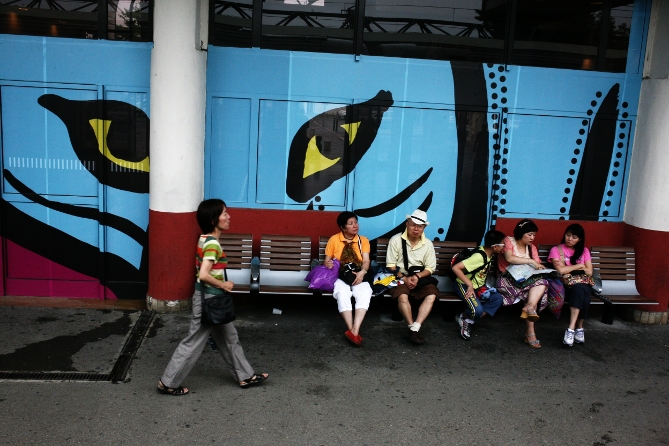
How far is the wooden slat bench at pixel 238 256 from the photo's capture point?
6.71 meters

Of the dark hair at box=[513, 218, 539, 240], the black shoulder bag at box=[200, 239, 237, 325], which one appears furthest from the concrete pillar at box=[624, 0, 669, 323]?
the black shoulder bag at box=[200, 239, 237, 325]

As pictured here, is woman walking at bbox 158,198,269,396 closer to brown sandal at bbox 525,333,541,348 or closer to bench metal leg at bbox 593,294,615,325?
brown sandal at bbox 525,333,541,348

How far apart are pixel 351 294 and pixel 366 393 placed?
1380mm

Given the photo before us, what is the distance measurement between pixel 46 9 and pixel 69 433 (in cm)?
481

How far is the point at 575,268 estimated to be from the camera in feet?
21.4

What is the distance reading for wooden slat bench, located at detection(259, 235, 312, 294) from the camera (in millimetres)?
6754

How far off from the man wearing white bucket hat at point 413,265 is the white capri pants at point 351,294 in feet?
1.24

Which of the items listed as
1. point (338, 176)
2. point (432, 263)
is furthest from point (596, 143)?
point (338, 176)

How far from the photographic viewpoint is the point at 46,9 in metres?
6.58

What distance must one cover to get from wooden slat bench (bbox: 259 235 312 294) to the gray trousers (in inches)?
75.0

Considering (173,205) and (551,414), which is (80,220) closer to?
(173,205)

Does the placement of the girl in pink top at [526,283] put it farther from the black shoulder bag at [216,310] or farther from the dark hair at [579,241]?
the black shoulder bag at [216,310]

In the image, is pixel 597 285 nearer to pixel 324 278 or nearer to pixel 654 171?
pixel 654 171

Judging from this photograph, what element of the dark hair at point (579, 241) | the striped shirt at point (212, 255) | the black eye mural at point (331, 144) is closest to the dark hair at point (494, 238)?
the dark hair at point (579, 241)
